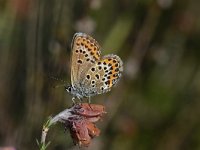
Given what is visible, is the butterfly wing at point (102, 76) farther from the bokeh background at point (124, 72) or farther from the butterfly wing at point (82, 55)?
the bokeh background at point (124, 72)

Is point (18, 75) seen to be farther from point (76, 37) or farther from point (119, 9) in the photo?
point (76, 37)

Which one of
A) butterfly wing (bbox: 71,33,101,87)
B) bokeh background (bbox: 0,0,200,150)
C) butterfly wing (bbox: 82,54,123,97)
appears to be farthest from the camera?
bokeh background (bbox: 0,0,200,150)

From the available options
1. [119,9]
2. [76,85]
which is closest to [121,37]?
[119,9]

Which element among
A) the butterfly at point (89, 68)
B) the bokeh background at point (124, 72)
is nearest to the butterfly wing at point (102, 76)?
the butterfly at point (89, 68)

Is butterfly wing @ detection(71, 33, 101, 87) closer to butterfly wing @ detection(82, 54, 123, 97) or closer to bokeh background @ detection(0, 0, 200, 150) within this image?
butterfly wing @ detection(82, 54, 123, 97)

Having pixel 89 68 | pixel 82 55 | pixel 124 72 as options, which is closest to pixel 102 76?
pixel 89 68

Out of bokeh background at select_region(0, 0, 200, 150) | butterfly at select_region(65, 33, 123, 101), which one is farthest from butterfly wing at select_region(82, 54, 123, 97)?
bokeh background at select_region(0, 0, 200, 150)
